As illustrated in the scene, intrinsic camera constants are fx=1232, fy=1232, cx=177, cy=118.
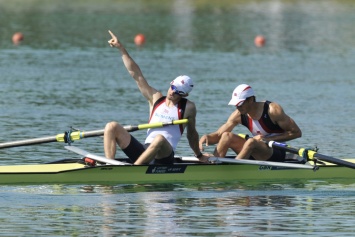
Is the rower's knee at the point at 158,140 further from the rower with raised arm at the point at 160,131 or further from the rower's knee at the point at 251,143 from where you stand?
the rower's knee at the point at 251,143

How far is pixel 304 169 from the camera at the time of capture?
59.6ft

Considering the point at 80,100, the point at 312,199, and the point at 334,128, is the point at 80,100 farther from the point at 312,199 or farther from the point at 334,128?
the point at 312,199

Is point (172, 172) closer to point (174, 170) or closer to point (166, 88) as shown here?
point (174, 170)

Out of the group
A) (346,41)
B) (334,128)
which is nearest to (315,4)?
(346,41)

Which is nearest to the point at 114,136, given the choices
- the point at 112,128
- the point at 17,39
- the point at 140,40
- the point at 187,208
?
the point at 112,128

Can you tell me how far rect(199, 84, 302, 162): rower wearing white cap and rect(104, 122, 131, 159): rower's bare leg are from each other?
4.14ft

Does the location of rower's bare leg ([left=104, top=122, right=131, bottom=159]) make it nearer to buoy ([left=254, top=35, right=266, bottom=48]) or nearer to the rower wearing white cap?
the rower wearing white cap

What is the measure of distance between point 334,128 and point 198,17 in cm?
3816

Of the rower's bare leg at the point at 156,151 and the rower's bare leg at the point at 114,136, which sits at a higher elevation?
the rower's bare leg at the point at 114,136

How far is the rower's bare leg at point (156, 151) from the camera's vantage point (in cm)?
1739

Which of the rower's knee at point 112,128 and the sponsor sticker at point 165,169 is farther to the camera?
the sponsor sticker at point 165,169

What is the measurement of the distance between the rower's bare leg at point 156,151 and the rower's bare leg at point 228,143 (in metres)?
0.91

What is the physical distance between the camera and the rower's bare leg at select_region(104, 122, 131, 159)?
17.5 metres

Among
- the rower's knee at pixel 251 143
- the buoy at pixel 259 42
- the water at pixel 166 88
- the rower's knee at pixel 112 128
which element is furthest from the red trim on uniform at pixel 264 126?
the buoy at pixel 259 42
